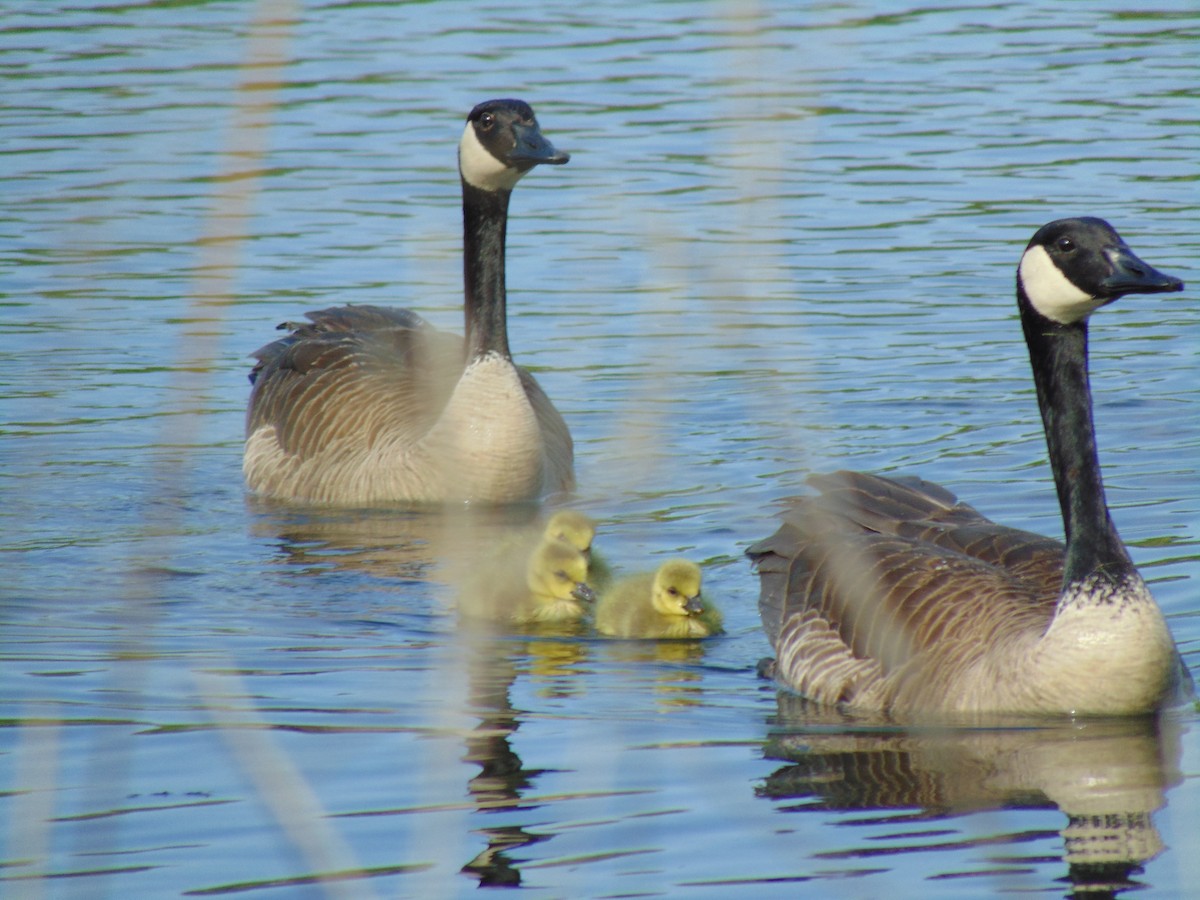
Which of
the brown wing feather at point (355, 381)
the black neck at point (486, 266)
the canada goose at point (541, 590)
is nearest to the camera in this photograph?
the canada goose at point (541, 590)

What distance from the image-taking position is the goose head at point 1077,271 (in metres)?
6.43

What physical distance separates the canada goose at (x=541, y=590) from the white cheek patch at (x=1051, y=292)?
8.24ft

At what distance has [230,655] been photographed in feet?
25.6

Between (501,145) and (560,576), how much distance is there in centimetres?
275

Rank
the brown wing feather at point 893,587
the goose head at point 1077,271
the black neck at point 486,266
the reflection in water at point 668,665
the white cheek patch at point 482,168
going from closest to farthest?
1. the goose head at point 1077,271
2. the brown wing feather at point 893,587
3. the reflection in water at point 668,665
4. the white cheek patch at point 482,168
5. the black neck at point 486,266

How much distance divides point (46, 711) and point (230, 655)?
109cm

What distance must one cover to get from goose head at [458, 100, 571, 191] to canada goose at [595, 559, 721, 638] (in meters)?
2.57

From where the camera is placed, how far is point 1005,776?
20.5 feet

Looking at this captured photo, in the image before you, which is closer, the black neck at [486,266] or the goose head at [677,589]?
the goose head at [677,589]

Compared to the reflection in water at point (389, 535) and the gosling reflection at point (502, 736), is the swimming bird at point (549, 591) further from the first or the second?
the reflection in water at point (389, 535)

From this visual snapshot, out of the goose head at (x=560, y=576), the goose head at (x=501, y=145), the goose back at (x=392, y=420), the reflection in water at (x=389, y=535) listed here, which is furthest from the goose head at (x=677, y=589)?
the goose head at (x=501, y=145)

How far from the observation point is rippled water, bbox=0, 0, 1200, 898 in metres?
5.21

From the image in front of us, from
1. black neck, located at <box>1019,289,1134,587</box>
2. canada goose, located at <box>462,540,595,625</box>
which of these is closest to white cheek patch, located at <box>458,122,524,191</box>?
canada goose, located at <box>462,540,595,625</box>

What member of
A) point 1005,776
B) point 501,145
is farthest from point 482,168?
point 1005,776
